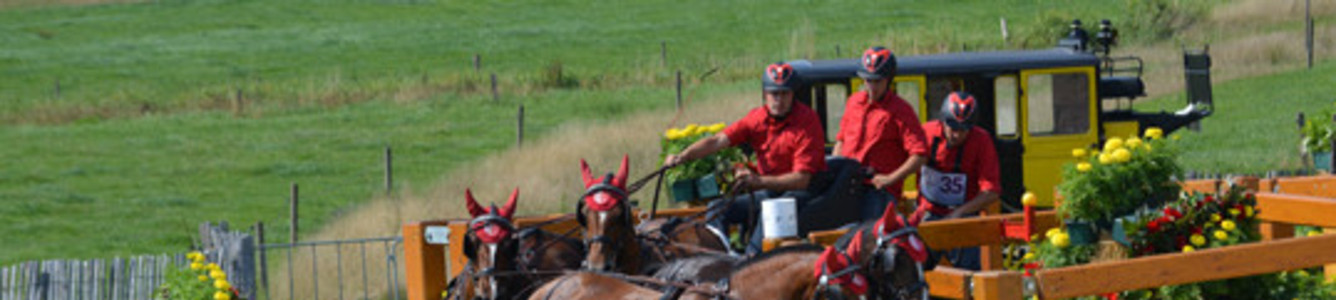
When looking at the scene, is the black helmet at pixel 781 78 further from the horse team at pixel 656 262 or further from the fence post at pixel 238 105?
the fence post at pixel 238 105

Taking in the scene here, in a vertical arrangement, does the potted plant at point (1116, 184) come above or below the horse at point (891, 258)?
above

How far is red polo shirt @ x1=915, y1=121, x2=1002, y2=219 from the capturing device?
892cm

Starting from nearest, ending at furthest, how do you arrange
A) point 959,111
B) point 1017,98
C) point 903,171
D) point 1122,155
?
point 1122,155 → point 903,171 → point 959,111 → point 1017,98

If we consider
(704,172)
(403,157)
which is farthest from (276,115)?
(704,172)

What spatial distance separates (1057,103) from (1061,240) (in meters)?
8.41

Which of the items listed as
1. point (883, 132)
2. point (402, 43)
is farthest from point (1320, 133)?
point (402, 43)

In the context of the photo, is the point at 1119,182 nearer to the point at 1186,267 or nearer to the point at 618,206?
the point at 1186,267

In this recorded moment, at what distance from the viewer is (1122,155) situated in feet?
24.3

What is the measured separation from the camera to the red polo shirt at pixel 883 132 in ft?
29.7

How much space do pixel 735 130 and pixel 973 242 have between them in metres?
1.55

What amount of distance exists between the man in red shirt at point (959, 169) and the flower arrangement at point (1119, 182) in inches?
51.3

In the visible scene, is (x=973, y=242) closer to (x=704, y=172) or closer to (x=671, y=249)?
(x=671, y=249)

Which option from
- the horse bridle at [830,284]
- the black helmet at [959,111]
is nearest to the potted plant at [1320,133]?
the black helmet at [959,111]

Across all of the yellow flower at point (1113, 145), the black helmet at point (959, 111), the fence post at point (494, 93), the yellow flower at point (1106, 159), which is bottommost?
the yellow flower at point (1106, 159)
